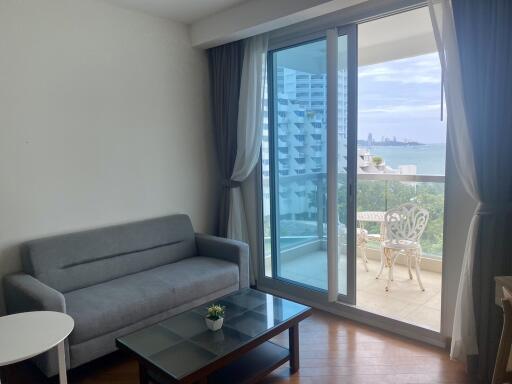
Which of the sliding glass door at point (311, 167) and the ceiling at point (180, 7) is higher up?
the ceiling at point (180, 7)

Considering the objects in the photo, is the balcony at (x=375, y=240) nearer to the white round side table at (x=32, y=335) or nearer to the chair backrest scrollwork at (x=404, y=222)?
the chair backrest scrollwork at (x=404, y=222)

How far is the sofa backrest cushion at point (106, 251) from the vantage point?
2613 mm

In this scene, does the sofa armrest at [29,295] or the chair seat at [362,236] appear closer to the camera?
the sofa armrest at [29,295]

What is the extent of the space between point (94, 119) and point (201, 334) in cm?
189

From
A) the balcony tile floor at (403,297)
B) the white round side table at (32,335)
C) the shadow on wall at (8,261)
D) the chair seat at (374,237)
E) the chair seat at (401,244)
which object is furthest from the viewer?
the chair seat at (374,237)

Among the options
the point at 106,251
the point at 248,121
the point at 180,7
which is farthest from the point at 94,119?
the point at 248,121

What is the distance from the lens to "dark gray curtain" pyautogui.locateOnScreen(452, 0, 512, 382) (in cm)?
212

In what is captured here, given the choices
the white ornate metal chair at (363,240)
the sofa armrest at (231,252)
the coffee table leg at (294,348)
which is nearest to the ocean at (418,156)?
the white ornate metal chair at (363,240)

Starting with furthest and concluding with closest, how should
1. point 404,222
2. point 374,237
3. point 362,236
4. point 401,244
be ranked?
1. point 374,237
2. point 362,236
3. point 404,222
4. point 401,244

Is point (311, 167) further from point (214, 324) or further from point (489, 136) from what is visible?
point (214, 324)

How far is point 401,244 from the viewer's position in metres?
3.79

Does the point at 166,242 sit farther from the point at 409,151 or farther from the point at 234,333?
the point at 409,151

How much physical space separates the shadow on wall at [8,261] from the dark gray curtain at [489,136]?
3017 mm

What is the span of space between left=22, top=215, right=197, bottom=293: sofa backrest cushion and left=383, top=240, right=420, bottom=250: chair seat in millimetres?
1954
